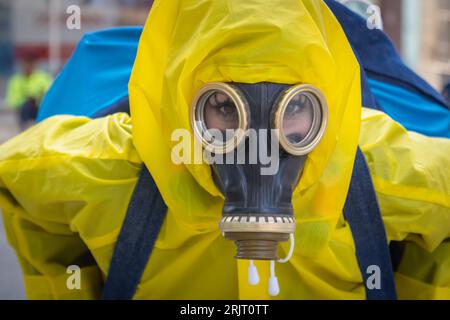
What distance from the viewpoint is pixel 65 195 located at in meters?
2.35

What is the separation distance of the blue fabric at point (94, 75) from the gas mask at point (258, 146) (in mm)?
1145

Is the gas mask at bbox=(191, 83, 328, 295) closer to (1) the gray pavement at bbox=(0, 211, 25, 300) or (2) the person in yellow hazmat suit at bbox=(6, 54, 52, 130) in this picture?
(1) the gray pavement at bbox=(0, 211, 25, 300)

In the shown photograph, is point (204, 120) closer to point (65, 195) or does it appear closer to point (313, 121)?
point (313, 121)

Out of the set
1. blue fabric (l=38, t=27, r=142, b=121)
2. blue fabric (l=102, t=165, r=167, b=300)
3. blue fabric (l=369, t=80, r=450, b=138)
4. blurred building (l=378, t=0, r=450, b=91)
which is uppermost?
blurred building (l=378, t=0, r=450, b=91)

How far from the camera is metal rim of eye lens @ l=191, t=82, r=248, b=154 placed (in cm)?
183

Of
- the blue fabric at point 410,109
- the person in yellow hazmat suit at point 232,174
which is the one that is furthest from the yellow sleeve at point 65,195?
the blue fabric at point 410,109

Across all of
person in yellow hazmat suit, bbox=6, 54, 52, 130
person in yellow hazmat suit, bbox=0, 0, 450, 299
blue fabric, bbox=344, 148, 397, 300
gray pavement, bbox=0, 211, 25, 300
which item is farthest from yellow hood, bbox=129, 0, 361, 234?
person in yellow hazmat suit, bbox=6, 54, 52, 130

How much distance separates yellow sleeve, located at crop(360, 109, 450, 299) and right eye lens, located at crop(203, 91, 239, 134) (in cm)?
56

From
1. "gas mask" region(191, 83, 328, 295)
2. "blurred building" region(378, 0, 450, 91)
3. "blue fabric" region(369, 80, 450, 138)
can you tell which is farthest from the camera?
"blurred building" region(378, 0, 450, 91)

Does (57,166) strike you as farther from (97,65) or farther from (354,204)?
(97,65)

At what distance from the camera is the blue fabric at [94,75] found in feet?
10.0

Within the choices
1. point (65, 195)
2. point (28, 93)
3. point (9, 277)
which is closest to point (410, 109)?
point (65, 195)

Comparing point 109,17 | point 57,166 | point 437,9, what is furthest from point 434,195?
point 109,17
